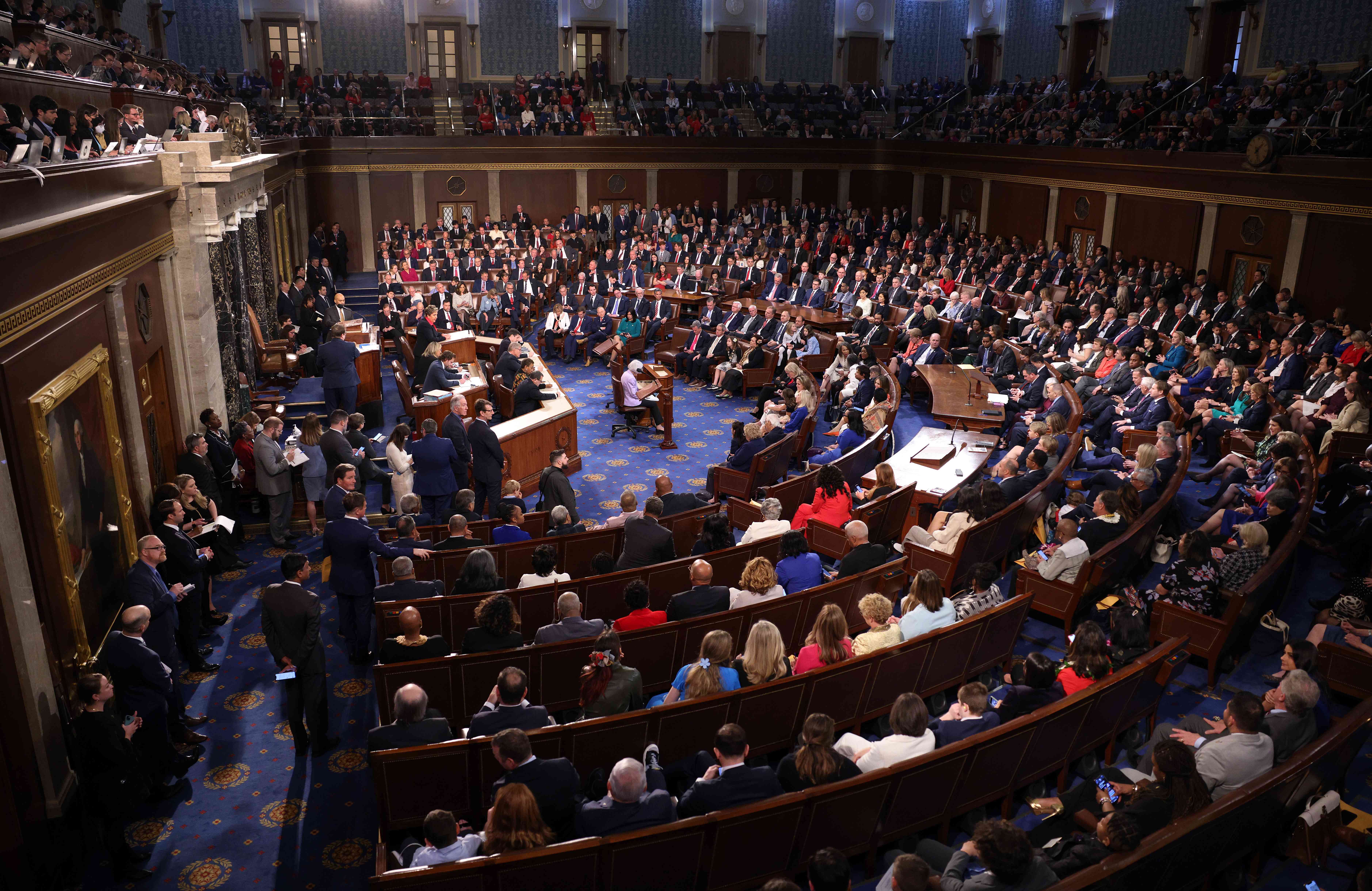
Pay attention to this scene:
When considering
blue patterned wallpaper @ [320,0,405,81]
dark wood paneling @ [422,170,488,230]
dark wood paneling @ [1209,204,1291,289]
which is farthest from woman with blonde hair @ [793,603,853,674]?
blue patterned wallpaper @ [320,0,405,81]

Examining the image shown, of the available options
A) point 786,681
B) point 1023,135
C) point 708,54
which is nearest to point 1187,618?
point 786,681

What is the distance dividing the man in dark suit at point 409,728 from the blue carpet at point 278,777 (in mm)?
850

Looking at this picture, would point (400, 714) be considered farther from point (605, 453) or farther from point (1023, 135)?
point (1023, 135)

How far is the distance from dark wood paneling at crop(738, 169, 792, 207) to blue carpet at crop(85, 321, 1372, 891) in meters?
20.6

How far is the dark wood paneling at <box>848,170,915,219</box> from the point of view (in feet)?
90.6

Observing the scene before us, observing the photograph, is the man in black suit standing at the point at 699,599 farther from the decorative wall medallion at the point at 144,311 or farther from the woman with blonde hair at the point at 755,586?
the decorative wall medallion at the point at 144,311

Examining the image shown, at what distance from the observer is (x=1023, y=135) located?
22250 millimetres

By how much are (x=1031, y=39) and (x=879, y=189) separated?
584 centimetres

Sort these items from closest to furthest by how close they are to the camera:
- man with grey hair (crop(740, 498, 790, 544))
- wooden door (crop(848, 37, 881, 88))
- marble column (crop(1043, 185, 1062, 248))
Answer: man with grey hair (crop(740, 498, 790, 544)) → marble column (crop(1043, 185, 1062, 248)) → wooden door (crop(848, 37, 881, 88))

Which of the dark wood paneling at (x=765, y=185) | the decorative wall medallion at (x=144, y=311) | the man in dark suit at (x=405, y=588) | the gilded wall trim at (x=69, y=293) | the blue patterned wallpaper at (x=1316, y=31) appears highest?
the blue patterned wallpaper at (x=1316, y=31)

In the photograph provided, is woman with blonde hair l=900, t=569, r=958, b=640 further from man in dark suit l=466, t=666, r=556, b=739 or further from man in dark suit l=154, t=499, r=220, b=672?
man in dark suit l=154, t=499, r=220, b=672

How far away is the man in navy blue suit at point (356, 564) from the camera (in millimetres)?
7004

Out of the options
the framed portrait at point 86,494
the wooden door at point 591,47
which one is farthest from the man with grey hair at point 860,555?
the wooden door at point 591,47

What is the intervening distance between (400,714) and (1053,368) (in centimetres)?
1118
